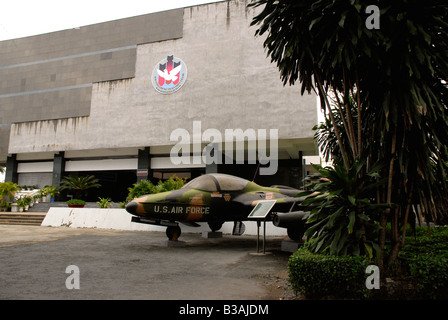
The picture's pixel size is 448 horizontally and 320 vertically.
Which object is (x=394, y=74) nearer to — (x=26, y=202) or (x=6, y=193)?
(x=26, y=202)

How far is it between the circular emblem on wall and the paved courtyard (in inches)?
724

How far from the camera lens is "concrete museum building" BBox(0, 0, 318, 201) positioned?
78.5 ft

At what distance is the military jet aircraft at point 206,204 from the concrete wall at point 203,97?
11741 millimetres

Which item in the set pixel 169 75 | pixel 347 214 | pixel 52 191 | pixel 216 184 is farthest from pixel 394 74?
pixel 52 191

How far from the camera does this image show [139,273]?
21.1 feet

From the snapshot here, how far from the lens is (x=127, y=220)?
18156 millimetres

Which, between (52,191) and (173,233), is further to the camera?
(52,191)

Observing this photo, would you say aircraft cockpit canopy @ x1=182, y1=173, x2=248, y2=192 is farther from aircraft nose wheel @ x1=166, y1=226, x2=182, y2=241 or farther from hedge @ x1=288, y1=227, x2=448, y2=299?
hedge @ x1=288, y1=227, x2=448, y2=299

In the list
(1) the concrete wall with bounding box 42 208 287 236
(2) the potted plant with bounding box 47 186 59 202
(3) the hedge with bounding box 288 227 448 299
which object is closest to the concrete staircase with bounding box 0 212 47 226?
(1) the concrete wall with bounding box 42 208 287 236

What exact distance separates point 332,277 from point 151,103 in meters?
24.1

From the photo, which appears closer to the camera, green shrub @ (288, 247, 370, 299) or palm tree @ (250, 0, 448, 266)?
green shrub @ (288, 247, 370, 299)

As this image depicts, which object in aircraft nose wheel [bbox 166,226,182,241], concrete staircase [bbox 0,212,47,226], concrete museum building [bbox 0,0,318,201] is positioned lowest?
concrete staircase [bbox 0,212,47,226]
